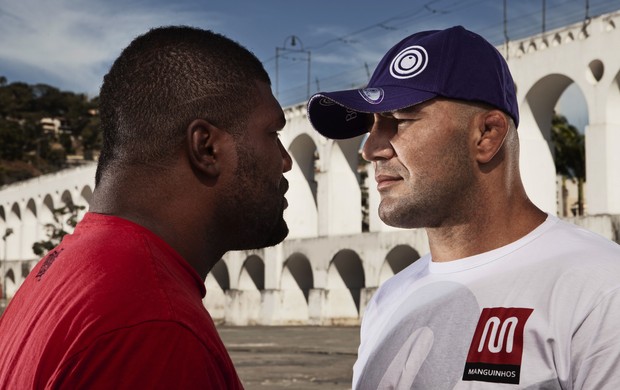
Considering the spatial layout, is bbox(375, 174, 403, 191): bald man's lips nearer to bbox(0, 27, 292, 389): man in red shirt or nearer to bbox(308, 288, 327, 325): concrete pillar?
bbox(0, 27, 292, 389): man in red shirt

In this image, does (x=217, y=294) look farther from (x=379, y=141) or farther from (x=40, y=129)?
(x=40, y=129)

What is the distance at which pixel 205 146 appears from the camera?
1.94m

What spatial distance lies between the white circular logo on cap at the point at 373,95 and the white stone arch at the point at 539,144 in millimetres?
25823

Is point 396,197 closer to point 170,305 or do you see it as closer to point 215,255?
point 215,255

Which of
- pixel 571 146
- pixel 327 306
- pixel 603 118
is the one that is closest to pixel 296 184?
pixel 327 306

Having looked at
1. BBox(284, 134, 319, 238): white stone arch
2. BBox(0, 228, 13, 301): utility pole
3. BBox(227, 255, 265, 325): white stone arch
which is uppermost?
BBox(284, 134, 319, 238): white stone arch

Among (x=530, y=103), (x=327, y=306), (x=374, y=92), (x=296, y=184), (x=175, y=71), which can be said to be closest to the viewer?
(x=175, y=71)

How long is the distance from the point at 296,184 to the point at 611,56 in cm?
1667

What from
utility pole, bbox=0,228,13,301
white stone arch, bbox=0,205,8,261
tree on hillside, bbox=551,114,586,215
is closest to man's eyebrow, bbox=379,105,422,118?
tree on hillside, bbox=551,114,586,215

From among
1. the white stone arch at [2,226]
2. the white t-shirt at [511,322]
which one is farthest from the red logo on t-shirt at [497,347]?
the white stone arch at [2,226]

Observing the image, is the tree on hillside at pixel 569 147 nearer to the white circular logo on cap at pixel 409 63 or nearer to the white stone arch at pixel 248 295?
the white stone arch at pixel 248 295

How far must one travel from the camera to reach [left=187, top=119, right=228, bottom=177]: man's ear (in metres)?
1.92

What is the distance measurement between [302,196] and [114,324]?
38.1 m

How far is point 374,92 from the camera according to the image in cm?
283
